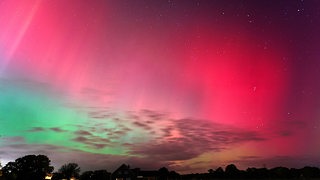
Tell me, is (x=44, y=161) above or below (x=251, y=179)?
above

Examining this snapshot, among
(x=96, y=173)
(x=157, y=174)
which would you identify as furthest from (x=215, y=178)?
(x=96, y=173)

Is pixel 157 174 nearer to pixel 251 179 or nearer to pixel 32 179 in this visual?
pixel 251 179

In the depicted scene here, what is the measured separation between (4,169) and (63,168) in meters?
26.0

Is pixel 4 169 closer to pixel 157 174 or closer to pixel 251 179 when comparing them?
pixel 157 174

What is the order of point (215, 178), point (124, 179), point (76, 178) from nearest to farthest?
point (124, 179)
point (215, 178)
point (76, 178)

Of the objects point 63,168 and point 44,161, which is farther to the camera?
point 63,168

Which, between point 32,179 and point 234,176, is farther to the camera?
point 234,176

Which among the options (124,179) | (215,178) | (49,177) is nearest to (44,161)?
(49,177)

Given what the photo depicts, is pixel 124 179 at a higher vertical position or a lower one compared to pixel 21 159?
lower

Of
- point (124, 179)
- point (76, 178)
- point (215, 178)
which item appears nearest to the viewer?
point (124, 179)

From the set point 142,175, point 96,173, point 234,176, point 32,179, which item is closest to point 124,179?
point 142,175

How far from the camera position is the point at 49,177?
13600 centimetres

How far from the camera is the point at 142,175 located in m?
128

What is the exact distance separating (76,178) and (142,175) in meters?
36.7
